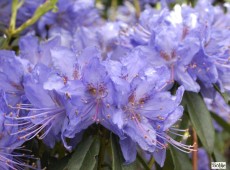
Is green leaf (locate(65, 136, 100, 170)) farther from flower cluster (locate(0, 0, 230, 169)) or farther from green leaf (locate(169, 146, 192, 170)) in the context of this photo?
green leaf (locate(169, 146, 192, 170))

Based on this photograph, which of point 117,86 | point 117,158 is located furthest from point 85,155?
point 117,86

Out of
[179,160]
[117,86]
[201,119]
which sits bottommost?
[179,160]

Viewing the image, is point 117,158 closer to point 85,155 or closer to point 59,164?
point 85,155

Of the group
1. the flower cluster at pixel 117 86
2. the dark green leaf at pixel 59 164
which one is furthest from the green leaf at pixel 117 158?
the dark green leaf at pixel 59 164

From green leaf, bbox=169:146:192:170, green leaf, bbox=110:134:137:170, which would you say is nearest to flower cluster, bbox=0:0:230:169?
green leaf, bbox=110:134:137:170

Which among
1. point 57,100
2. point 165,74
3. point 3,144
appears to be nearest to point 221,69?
point 165,74

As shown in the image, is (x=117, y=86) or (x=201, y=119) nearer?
(x=117, y=86)
